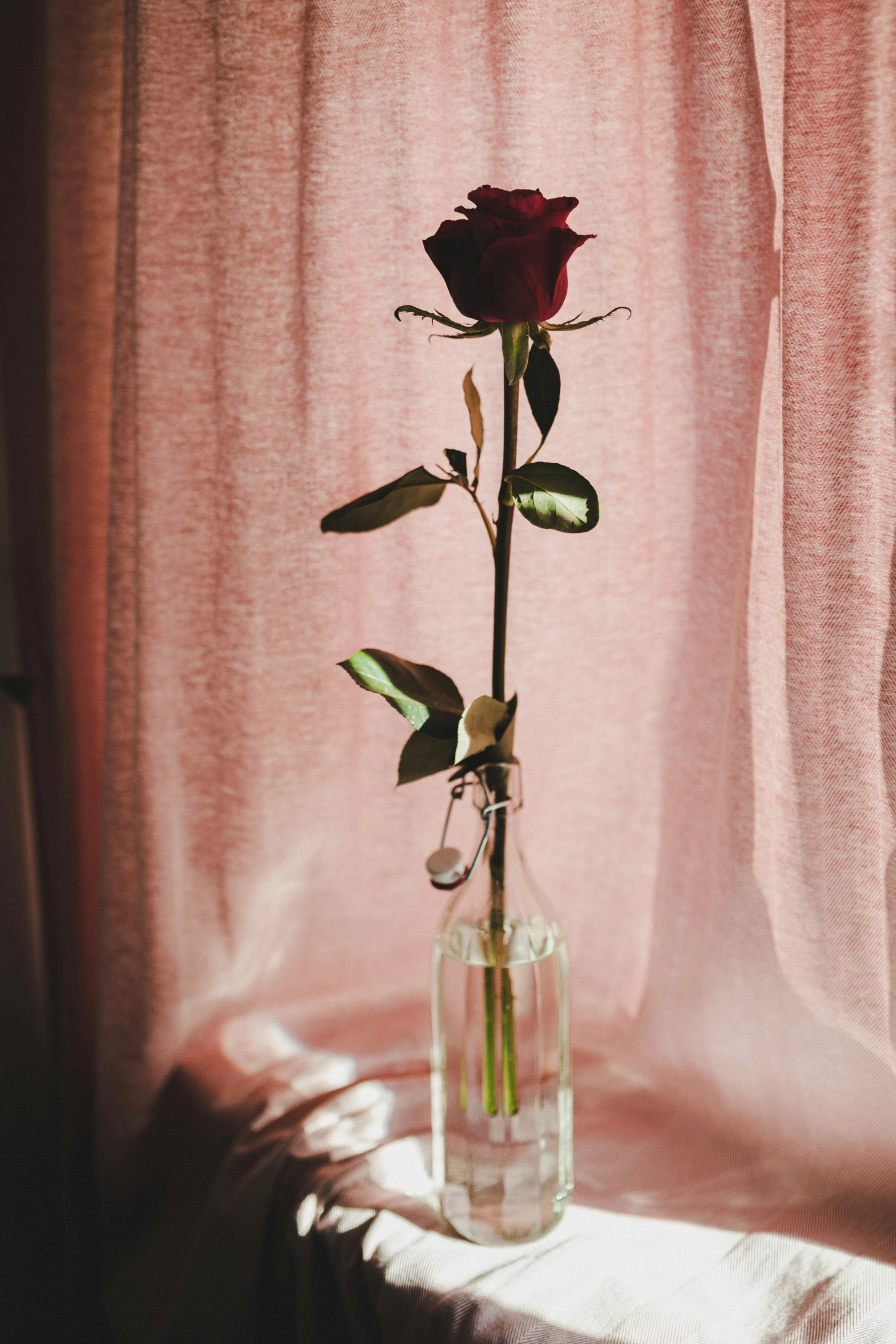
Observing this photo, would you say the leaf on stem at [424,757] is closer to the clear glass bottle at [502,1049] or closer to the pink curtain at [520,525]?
the clear glass bottle at [502,1049]

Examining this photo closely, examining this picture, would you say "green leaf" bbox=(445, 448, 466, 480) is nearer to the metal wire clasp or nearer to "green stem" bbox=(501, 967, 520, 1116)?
the metal wire clasp

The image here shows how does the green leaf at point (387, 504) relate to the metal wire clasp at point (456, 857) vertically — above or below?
above

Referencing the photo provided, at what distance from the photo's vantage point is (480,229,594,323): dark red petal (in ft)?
2.02

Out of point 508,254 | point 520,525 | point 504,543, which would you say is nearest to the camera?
point 508,254

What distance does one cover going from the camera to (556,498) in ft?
2.16

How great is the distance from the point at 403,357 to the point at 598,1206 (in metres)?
0.78

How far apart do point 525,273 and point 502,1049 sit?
1.84ft

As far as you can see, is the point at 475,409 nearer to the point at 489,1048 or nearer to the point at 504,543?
the point at 504,543

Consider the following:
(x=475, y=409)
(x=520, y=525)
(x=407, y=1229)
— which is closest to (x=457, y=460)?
(x=475, y=409)

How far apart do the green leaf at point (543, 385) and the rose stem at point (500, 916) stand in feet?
0.10

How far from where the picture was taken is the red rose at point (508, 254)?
62 centimetres

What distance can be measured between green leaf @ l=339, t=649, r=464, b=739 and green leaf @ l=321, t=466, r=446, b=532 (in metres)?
0.09

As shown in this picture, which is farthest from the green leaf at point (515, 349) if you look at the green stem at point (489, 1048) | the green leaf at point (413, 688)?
the green stem at point (489, 1048)

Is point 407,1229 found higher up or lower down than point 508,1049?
lower down
